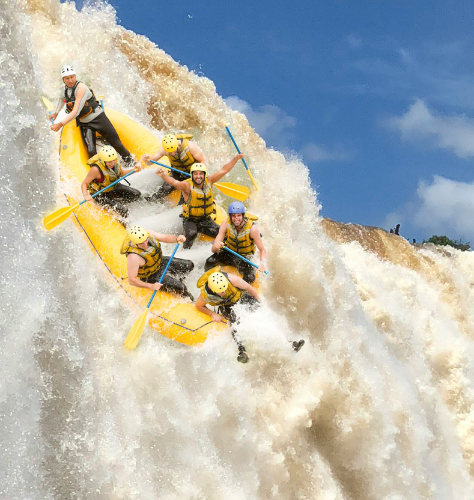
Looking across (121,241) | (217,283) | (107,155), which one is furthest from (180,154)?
(217,283)

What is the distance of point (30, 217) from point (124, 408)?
6.80 feet

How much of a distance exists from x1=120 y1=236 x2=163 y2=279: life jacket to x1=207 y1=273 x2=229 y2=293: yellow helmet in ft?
1.98

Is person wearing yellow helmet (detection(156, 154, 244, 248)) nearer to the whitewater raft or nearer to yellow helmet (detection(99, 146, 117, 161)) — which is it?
the whitewater raft

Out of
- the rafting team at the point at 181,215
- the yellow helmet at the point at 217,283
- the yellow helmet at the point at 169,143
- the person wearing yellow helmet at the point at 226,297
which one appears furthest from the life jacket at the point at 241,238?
the yellow helmet at the point at 169,143

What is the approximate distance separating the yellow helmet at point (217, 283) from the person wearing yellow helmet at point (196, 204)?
1.03m

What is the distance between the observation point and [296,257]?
6527 mm

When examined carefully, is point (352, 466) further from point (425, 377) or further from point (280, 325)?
point (425, 377)

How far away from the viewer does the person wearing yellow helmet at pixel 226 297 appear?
16.2 ft

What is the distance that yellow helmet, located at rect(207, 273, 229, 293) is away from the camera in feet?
16.1

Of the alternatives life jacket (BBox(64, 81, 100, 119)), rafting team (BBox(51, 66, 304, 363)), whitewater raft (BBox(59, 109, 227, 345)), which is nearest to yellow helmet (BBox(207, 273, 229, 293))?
rafting team (BBox(51, 66, 304, 363))

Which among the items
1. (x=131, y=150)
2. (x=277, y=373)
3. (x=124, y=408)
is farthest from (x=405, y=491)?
(x=131, y=150)

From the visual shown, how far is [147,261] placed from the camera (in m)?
5.19

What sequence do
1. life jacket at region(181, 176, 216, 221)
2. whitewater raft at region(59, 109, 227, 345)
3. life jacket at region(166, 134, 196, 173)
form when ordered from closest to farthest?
whitewater raft at region(59, 109, 227, 345), life jacket at region(181, 176, 216, 221), life jacket at region(166, 134, 196, 173)

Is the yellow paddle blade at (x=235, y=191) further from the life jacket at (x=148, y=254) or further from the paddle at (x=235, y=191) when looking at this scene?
the life jacket at (x=148, y=254)
